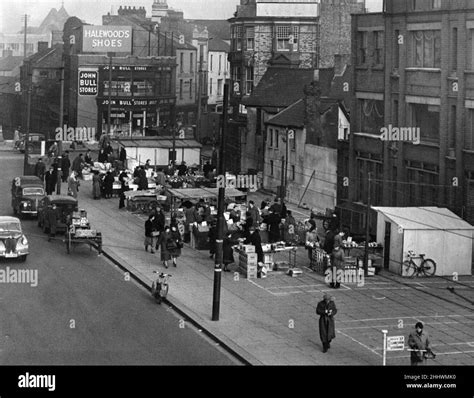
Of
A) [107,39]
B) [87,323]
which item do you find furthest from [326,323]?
[107,39]

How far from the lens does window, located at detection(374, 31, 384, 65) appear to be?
4134 cm

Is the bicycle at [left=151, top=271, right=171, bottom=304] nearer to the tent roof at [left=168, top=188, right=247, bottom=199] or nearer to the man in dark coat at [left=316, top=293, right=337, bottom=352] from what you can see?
the man in dark coat at [left=316, top=293, right=337, bottom=352]

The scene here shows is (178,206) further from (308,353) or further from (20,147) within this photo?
(20,147)

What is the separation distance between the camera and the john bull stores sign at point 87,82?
72.9 meters

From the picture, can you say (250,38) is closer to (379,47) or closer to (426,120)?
(379,47)

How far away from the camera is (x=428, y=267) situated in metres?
32.1

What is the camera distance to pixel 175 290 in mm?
29562

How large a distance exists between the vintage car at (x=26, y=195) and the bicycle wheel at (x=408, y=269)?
14.9 meters

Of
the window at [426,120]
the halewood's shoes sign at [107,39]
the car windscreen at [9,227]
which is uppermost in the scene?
the halewood's shoes sign at [107,39]

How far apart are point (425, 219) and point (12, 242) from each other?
40.4 feet

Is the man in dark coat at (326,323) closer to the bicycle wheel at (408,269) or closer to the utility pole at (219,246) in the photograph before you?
the utility pole at (219,246)

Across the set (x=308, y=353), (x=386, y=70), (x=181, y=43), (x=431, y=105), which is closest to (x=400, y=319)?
(x=308, y=353)

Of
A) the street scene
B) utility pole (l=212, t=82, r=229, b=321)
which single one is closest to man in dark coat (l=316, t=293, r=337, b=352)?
the street scene

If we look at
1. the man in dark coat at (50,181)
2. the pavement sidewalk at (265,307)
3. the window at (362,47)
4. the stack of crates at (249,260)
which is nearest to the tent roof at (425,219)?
the pavement sidewalk at (265,307)
